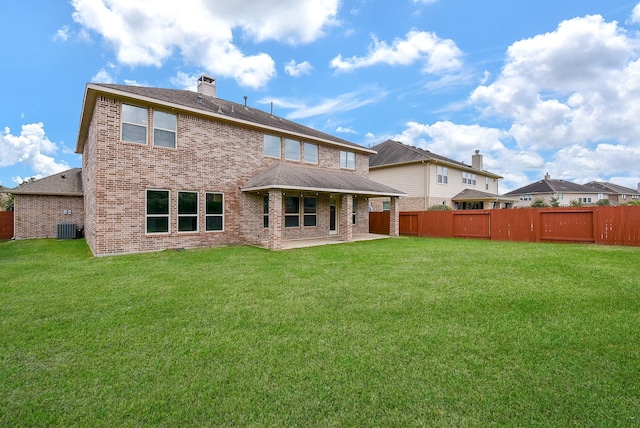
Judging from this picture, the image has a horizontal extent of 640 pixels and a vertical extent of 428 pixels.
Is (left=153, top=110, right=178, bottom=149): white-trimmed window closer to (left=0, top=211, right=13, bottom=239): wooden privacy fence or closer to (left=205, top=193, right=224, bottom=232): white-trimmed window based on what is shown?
(left=205, top=193, right=224, bottom=232): white-trimmed window

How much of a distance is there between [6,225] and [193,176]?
1397 cm

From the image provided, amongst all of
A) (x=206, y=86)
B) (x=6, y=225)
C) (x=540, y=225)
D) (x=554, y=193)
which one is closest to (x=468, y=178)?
(x=540, y=225)

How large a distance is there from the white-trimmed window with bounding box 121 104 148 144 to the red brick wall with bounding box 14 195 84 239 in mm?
10546

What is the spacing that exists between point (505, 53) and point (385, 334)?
16.4 metres

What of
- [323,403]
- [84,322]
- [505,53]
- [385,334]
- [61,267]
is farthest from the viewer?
[505,53]

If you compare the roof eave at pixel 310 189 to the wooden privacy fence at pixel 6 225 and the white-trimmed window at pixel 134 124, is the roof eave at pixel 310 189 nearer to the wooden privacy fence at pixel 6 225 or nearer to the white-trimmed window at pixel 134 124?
the white-trimmed window at pixel 134 124

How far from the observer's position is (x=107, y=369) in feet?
9.90

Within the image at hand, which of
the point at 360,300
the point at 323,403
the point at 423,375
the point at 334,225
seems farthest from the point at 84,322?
the point at 334,225

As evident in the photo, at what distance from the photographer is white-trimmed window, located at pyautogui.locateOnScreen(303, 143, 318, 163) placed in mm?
15884

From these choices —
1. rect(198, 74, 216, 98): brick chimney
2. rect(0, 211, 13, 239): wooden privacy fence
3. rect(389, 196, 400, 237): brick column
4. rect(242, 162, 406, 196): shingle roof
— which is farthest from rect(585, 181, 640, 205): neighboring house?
rect(0, 211, 13, 239): wooden privacy fence

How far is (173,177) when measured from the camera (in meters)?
11.4

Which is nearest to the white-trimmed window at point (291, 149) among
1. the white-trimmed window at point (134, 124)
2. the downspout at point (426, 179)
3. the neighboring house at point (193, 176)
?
the neighboring house at point (193, 176)

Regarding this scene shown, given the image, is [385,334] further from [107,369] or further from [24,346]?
[24,346]

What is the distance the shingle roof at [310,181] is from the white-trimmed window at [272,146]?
624 millimetres
